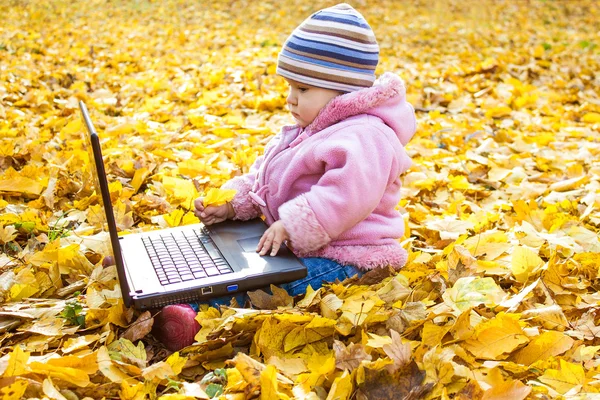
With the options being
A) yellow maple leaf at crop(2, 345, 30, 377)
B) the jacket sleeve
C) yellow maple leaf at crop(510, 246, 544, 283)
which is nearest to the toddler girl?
the jacket sleeve

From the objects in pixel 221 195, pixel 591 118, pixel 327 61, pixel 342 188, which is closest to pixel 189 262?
pixel 221 195

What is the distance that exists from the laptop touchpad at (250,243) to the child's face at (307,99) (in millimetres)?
443

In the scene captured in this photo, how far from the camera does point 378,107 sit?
6.84 feet

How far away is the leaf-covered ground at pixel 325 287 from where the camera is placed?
160 cm

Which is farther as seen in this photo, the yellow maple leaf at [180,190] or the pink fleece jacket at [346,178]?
the yellow maple leaf at [180,190]

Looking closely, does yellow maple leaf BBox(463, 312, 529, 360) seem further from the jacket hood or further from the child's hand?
the child's hand

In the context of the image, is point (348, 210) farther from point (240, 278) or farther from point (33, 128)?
point (33, 128)

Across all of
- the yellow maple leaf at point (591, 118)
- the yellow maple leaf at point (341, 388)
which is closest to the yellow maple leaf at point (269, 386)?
the yellow maple leaf at point (341, 388)

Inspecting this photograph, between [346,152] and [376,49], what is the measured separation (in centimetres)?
41

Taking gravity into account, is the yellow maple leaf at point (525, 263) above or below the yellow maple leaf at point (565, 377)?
below

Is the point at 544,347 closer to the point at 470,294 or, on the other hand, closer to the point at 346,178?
the point at 470,294

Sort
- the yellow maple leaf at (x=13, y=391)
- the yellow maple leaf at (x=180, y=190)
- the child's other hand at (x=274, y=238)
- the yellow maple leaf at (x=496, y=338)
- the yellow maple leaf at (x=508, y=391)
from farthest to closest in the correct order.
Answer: the yellow maple leaf at (x=180, y=190) → the child's other hand at (x=274, y=238) → the yellow maple leaf at (x=496, y=338) → the yellow maple leaf at (x=508, y=391) → the yellow maple leaf at (x=13, y=391)

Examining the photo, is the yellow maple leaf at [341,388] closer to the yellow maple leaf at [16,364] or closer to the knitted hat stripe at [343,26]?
the yellow maple leaf at [16,364]

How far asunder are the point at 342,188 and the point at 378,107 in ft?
1.09
